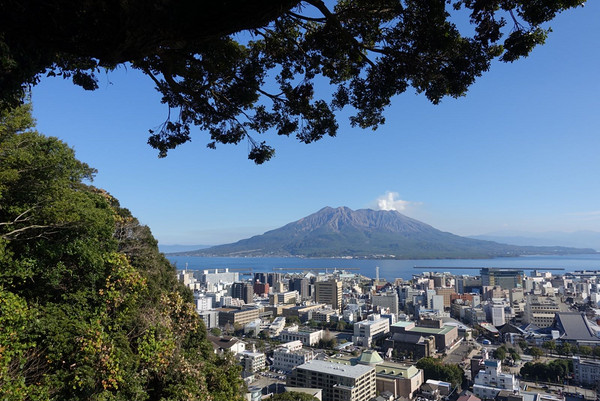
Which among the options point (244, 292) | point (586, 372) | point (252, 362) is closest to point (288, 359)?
point (252, 362)

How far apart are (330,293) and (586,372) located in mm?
26904

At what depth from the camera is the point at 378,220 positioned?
173250 mm

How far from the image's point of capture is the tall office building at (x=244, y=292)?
44.3m

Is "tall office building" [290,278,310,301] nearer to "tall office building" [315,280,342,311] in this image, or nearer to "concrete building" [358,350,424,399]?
"tall office building" [315,280,342,311]

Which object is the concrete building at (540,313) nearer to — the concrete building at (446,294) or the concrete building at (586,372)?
the concrete building at (446,294)

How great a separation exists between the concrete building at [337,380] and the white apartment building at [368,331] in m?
9.97

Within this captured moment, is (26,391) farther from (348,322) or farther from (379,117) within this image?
(348,322)

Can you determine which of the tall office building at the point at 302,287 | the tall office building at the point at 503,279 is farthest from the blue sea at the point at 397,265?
the tall office building at the point at 302,287

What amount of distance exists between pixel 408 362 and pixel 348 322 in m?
11.2

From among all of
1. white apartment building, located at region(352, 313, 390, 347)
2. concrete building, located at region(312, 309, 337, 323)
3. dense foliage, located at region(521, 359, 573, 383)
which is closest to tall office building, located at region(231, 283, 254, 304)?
concrete building, located at region(312, 309, 337, 323)

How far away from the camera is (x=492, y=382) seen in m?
16.1

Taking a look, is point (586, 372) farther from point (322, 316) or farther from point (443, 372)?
point (322, 316)

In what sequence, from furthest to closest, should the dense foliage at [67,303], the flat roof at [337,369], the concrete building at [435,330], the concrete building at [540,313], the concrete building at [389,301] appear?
the concrete building at [389,301] → the concrete building at [540,313] → the concrete building at [435,330] → the flat roof at [337,369] → the dense foliage at [67,303]

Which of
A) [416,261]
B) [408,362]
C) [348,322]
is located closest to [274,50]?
[408,362]
